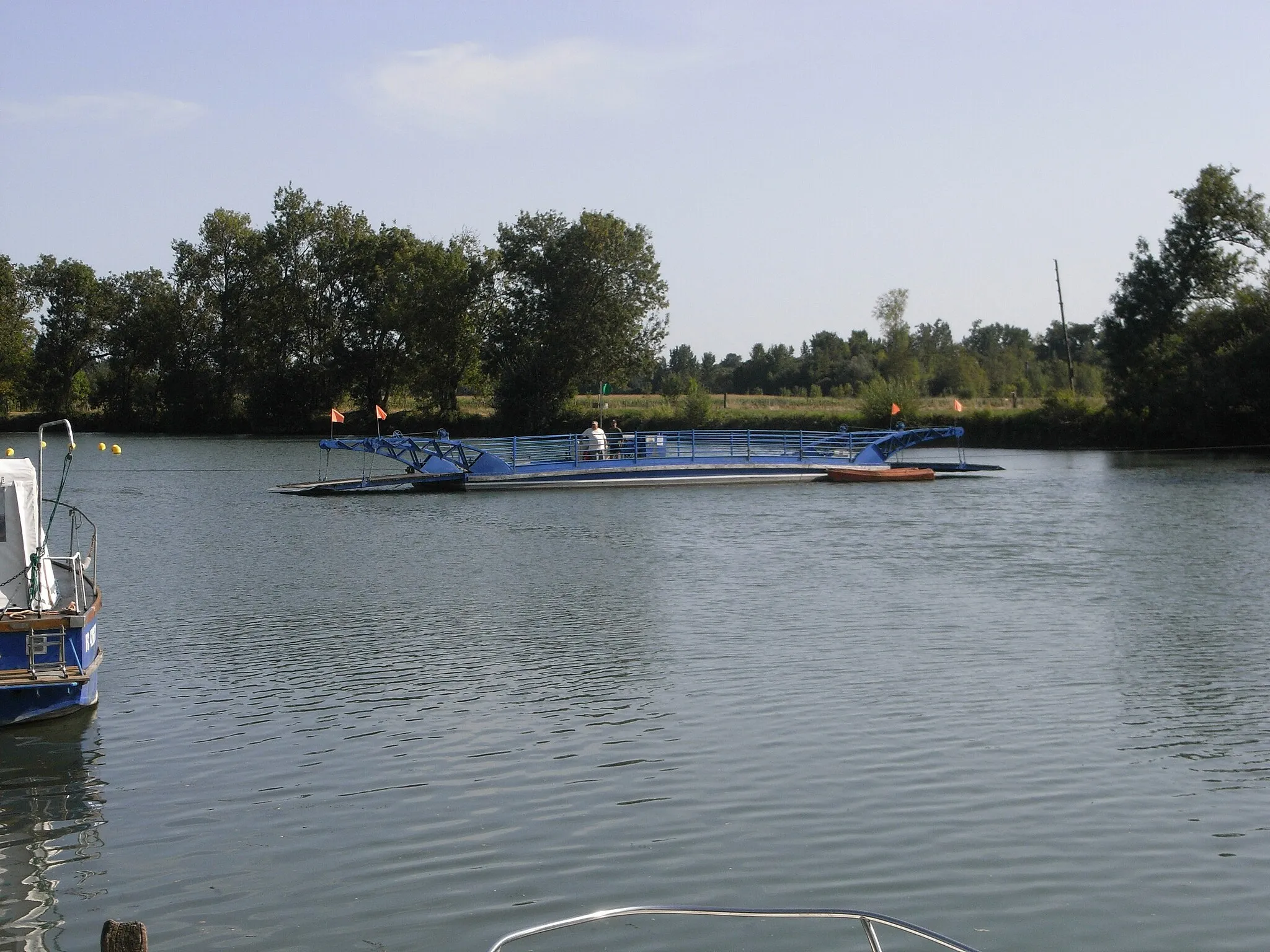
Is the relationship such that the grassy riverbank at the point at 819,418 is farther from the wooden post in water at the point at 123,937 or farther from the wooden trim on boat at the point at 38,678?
the wooden post in water at the point at 123,937

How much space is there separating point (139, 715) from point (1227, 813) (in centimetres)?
1086

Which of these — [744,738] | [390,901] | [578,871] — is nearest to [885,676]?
[744,738]

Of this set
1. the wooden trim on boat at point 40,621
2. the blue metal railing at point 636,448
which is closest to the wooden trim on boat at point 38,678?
the wooden trim on boat at point 40,621

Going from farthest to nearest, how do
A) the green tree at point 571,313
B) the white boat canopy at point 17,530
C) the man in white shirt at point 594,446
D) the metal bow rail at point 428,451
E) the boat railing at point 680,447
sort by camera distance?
the green tree at point 571,313 < the boat railing at point 680,447 < the man in white shirt at point 594,446 < the metal bow rail at point 428,451 < the white boat canopy at point 17,530

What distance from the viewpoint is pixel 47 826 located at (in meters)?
10.3

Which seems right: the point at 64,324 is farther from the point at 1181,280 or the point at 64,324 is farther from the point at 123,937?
the point at 123,937

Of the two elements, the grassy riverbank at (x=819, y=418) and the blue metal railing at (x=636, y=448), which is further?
the grassy riverbank at (x=819, y=418)

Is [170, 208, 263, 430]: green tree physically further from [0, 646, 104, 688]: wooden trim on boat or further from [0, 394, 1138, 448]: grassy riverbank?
[0, 646, 104, 688]: wooden trim on boat

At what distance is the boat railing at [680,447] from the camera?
48.5m

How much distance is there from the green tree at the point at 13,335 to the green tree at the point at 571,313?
131ft

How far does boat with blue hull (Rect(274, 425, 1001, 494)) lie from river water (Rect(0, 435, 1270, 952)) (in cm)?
2021

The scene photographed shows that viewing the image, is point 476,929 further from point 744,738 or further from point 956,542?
point 956,542

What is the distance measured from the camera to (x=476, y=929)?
812 centimetres

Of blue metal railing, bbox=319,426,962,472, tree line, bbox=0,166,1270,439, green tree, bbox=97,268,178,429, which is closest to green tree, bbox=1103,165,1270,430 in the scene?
tree line, bbox=0,166,1270,439
